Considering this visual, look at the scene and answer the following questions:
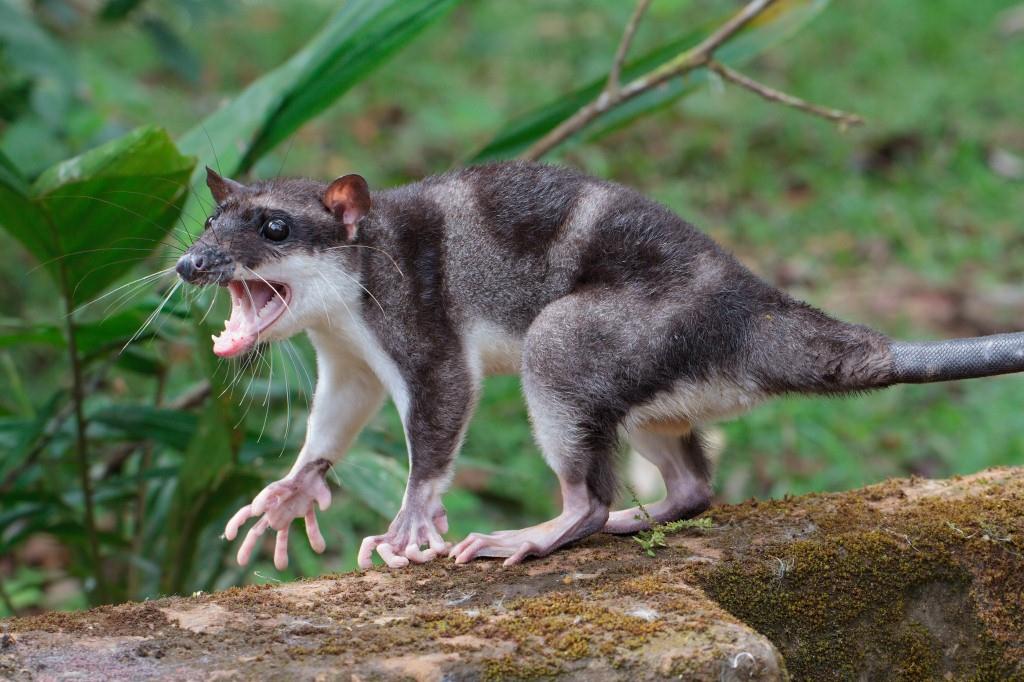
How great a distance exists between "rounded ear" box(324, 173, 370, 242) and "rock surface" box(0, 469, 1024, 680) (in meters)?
1.09

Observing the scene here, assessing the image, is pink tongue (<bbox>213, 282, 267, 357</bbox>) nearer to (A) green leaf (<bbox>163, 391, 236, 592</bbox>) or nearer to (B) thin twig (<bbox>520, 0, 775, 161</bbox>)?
(A) green leaf (<bbox>163, 391, 236, 592</bbox>)

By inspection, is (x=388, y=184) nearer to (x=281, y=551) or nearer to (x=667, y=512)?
(x=281, y=551)

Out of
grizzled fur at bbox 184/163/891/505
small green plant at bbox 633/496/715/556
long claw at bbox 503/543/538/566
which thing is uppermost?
grizzled fur at bbox 184/163/891/505

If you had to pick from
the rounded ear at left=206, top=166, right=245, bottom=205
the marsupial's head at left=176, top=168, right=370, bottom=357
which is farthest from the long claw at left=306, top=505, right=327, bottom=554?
the rounded ear at left=206, top=166, right=245, bottom=205

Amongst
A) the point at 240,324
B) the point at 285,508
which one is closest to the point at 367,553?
the point at 285,508

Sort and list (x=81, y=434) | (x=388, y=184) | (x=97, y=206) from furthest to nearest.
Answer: (x=388, y=184) < (x=81, y=434) < (x=97, y=206)

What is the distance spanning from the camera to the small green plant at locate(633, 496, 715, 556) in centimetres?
363

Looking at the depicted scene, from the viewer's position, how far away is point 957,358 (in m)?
3.33

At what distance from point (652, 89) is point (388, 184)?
3762mm

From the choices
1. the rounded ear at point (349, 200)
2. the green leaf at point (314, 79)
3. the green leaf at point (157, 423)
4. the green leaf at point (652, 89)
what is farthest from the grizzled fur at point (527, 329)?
the green leaf at point (652, 89)

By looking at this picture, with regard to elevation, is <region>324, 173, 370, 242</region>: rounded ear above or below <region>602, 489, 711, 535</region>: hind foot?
above

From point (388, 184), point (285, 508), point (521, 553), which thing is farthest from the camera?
point (388, 184)

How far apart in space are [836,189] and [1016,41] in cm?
299

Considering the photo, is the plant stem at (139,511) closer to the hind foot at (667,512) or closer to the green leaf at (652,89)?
the green leaf at (652,89)
